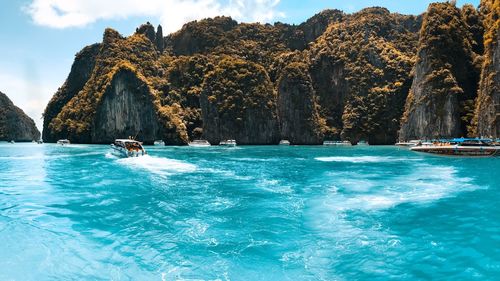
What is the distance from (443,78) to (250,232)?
12061 centimetres

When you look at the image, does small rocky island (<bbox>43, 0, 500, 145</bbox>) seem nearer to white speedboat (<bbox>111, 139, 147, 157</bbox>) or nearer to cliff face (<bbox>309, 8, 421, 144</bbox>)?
cliff face (<bbox>309, 8, 421, 144</bbox>)

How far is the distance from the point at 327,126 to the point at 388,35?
58.5 metres

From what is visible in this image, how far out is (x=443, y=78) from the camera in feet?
394

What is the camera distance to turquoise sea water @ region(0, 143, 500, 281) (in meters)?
13.6

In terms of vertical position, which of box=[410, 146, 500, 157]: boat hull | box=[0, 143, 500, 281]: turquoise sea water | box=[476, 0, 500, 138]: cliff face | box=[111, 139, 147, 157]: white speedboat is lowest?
box=[0, 143, 500, 281]: turquoise sea water

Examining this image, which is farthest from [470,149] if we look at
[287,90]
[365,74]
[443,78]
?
[287,90]

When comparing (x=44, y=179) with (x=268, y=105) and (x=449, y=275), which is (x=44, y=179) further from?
(x=268, y=105)

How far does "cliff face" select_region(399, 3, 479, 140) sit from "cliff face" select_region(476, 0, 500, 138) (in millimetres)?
13545

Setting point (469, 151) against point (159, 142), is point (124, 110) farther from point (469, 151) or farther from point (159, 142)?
point (469, 151)

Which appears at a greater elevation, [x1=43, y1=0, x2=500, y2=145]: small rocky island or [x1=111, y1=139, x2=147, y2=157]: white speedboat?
[x1=43, y1=0, x2=500, y2=145]: small rocky island

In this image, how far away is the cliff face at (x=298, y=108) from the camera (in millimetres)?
170000

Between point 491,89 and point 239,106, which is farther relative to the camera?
point 239,106

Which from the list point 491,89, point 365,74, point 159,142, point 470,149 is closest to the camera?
point 470,149

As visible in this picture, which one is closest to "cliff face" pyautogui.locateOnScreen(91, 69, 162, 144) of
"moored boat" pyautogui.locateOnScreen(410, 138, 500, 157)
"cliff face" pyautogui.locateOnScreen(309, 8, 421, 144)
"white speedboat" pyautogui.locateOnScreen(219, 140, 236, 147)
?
"white speedboat" pyautogui.locateOnScreen(219, 140, 236, 147)
